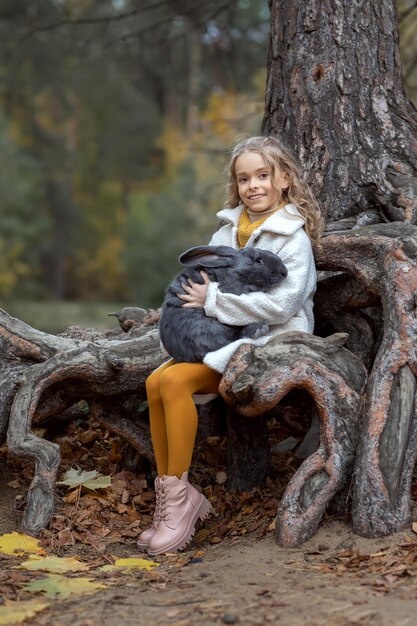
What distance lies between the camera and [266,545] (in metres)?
4.09

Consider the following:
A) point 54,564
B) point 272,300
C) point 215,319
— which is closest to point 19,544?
point 54,564

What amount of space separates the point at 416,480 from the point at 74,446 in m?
2.29

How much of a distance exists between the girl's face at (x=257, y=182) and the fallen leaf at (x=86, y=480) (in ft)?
6.07

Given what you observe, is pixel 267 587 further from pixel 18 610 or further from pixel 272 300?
pixel 272 300

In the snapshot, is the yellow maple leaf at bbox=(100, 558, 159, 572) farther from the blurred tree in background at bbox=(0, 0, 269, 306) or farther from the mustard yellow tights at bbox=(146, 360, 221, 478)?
the blurred tree in background at bbox=(0, 0, 269, 306)

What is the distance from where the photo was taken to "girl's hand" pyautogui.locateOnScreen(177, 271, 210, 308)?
449cm

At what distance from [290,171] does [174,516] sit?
2045mm

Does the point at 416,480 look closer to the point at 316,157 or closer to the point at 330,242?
the point at 330,242

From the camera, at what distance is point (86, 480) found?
192 inches

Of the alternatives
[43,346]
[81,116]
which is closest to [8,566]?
[43,346]

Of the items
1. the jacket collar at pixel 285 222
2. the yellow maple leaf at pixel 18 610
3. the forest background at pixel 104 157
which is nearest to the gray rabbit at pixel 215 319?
the jacket collar at pixel 285 222

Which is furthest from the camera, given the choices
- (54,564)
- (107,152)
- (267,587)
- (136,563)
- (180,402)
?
(107,152)

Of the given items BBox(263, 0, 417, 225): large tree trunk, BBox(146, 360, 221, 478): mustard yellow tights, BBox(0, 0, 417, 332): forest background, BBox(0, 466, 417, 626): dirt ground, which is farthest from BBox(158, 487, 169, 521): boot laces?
BBox(0, 0, 417, 332): forest background

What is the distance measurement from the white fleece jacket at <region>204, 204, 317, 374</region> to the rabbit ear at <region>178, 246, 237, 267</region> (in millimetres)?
150
